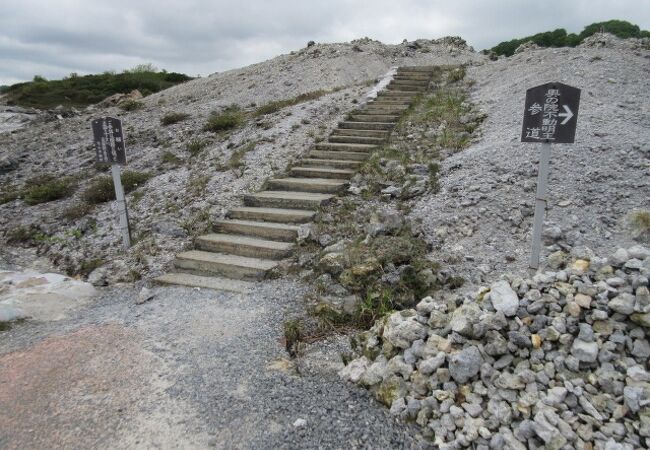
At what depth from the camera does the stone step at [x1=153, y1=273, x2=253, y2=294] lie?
5719 mm

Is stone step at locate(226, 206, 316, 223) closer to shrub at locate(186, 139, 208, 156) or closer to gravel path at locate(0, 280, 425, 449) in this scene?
gravel path at locate(0, 280, 425, 449)

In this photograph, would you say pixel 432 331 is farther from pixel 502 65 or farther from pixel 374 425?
pixel 502 65

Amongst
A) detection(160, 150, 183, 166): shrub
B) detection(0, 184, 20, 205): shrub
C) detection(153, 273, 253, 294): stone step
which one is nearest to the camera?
detection(153, 273, 253, 294): stone step

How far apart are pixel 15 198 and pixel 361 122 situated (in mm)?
8722

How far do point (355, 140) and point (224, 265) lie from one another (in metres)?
4.87

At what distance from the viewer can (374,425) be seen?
327cm

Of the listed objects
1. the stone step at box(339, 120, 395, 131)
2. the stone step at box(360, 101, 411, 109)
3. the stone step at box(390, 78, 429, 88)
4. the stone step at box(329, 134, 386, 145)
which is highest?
the stone step at box(390, 78, 429, 88)

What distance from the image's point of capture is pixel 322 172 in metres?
8.37

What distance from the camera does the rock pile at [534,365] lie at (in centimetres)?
285

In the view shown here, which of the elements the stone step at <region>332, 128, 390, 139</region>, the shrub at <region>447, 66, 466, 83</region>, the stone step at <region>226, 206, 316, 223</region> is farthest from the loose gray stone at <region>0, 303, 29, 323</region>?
the shrub at <region>447, 66, 466, 83</region>

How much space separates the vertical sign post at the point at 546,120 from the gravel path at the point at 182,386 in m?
2.67

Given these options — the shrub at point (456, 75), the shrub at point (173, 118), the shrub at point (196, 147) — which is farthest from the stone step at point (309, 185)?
the shrub at point (456, 75)

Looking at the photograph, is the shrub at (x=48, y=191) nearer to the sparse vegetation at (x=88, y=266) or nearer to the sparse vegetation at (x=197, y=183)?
the sparse vegetation at (x=197, y=183)

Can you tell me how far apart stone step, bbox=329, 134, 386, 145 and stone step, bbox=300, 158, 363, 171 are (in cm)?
105
